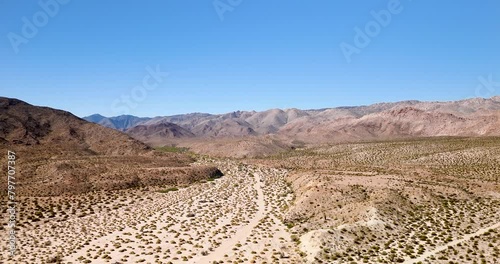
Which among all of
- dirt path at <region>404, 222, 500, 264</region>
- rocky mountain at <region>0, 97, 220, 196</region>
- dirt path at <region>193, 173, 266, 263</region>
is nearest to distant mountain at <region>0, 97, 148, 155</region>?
rocky mountain at <region>0, 97, 220, 196</region>

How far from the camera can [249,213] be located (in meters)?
45.6

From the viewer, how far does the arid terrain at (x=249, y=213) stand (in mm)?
32156

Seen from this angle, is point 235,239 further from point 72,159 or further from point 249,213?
point 72,159

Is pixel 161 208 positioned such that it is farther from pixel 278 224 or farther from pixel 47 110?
pixel 47 110

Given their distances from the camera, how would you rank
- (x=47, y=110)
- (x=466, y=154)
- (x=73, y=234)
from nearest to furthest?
(x=73, y=234), (x=466, y=154), (x=47, y=110)


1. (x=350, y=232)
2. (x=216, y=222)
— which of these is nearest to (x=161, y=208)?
(x=216, y=222)

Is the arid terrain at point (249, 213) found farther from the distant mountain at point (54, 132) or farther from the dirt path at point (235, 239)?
the distant mountain at point (54, 132)

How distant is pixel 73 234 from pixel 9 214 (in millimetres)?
10445

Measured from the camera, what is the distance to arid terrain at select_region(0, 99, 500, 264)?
32156 millimetres

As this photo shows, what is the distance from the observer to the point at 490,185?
170 feet

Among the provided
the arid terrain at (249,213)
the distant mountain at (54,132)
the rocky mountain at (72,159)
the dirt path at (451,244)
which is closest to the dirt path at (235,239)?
the arid terrain at (249,213)

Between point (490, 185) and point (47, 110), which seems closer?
point (490, 185)

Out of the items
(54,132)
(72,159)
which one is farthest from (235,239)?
(54,132)

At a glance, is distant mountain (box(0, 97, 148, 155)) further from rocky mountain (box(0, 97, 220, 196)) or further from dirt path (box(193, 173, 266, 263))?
dirt path (box(193, 173, 266, 263))
